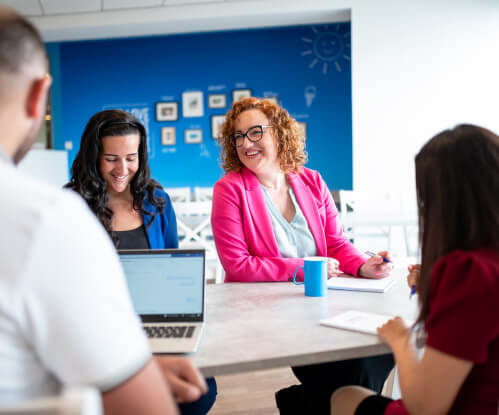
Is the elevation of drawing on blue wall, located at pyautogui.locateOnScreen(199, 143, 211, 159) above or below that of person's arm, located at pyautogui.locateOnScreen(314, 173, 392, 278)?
above

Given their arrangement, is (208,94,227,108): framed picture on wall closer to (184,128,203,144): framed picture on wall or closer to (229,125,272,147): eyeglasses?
(184,128,203,144): framed picture on wall

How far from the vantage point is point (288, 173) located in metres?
1.99

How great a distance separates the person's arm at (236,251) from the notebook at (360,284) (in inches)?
5.7

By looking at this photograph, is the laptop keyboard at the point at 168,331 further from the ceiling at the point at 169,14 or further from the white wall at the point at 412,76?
the ceiling at the point at 169,14

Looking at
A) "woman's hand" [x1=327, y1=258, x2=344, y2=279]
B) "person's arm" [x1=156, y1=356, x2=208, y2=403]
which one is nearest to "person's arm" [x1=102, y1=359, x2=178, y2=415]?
"person's arm" [x1=156, y1=356, x2=208, y2=403]

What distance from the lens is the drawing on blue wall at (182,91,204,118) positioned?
6465 mm

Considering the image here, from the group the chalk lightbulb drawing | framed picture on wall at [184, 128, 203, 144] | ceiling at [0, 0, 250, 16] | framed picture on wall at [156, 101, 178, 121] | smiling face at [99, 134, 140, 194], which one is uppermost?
ceiling at [0, 0, 250, 16]

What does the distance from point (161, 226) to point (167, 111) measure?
16.1 ft

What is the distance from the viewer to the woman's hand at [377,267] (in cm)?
158

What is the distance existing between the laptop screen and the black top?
2.17 ft

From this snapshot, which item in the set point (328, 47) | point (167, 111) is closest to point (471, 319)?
point (328, 47)

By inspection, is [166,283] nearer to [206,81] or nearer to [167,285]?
[167,285]

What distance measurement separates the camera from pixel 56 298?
483 mm

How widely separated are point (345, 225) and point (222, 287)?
7.00 ft
